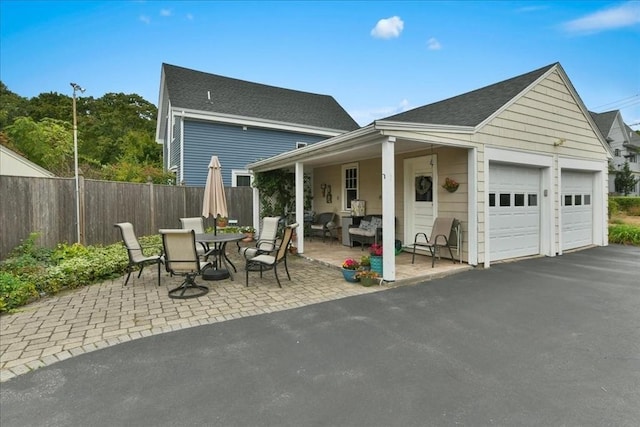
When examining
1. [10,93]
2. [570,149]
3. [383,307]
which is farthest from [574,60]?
[10,93]

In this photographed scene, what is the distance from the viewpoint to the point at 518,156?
729cm

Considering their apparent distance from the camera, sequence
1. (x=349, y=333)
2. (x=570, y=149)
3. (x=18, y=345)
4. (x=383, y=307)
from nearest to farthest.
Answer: (x=18, y=345)
(x=349, y=333)
(x=383, y=307)
(x=570, y=149)

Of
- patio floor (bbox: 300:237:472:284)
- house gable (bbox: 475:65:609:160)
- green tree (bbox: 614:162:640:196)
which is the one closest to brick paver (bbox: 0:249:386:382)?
patio floor (bbox: 300:237:472:284)

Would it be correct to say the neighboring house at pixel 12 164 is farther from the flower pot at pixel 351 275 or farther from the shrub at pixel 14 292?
the flower pot at pixel 351 275

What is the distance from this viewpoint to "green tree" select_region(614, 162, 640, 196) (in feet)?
83.8

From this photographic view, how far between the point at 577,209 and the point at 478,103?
438 cm

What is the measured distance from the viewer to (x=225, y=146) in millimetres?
13133

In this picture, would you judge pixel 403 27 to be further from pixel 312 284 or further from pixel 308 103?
pixel 312 284

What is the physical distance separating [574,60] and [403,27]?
6.45 m

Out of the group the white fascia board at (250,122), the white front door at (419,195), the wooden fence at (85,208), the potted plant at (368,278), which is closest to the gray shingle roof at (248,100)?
the white fascia board at (250,122)

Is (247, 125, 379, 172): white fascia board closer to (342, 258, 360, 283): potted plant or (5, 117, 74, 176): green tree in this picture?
(342, 258, 360, 283): potted plant

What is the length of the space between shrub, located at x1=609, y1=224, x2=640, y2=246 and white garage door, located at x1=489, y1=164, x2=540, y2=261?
417 cm

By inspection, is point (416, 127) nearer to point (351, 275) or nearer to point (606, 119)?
point (351, 275)

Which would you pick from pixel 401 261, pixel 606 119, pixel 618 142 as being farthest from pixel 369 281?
pixel 618 142
